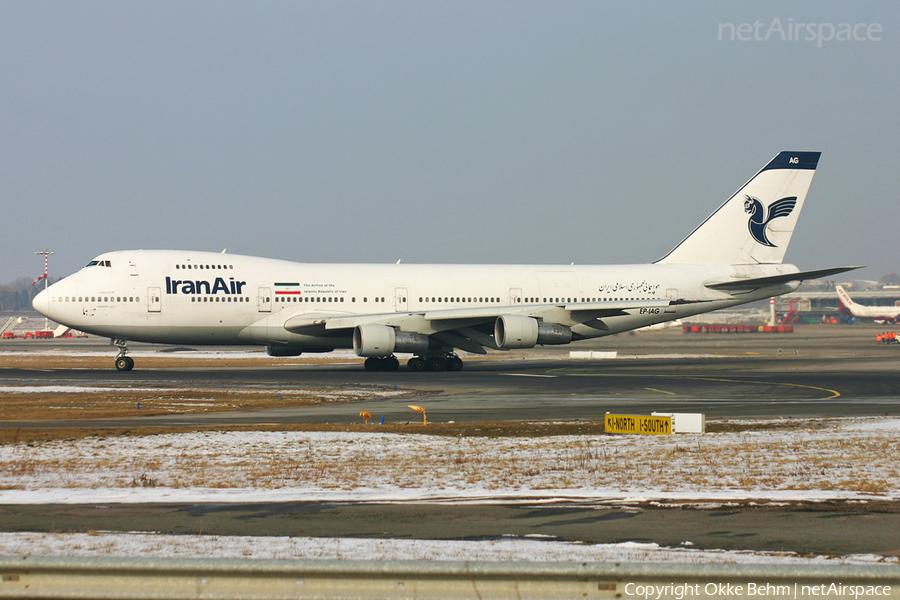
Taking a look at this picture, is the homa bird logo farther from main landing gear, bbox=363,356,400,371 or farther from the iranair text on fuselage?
the iranair text on fuselage

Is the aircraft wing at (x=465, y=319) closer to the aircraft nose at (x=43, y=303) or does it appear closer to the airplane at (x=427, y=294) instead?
the airplane at (x=427, y=294)

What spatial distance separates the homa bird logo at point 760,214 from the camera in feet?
148

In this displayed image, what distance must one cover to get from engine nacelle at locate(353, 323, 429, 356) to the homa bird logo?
20.2 metres

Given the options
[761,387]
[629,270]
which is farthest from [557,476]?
[629,270]

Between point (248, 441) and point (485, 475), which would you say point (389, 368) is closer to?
point (248, 441)

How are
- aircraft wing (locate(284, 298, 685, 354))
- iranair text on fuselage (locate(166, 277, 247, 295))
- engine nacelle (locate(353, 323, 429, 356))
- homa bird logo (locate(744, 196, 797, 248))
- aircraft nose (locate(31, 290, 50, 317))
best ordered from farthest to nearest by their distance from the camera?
homa bird logo (locate(744, 196, 797, 248))
aircraft wing (locate(284, 298, 685, 354))
iranair text on fuselage (locate(166, 277, 247, 295))
aircraft nose (locate(31, 290, 50, 317))
engine nacelle (locate(353, 323, 429, 356))

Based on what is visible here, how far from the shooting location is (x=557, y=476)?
11930mm

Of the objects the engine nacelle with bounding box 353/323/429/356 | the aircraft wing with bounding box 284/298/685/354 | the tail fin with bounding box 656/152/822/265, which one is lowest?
the engine nacelle with bounding box 353/323/429/356

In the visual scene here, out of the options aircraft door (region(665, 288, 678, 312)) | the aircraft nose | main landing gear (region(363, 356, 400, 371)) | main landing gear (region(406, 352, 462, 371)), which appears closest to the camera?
the aircraft nose

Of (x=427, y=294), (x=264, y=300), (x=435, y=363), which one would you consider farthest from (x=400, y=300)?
(x=264, y=300)

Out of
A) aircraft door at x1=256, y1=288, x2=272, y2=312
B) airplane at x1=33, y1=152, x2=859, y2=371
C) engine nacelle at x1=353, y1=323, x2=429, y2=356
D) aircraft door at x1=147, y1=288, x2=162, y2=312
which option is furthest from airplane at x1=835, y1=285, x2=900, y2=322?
aircraft door at x1=147, y1=288, x2=162, y2=312

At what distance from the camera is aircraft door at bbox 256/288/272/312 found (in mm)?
37844

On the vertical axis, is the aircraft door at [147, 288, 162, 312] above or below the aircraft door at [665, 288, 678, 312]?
above

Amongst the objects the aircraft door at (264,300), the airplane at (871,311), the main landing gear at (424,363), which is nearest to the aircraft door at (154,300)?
the aircraft door at (264,300)
